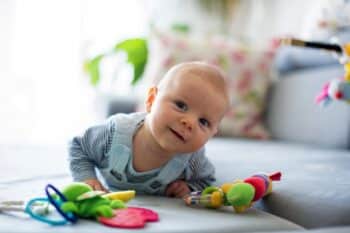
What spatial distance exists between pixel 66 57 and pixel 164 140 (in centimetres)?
178

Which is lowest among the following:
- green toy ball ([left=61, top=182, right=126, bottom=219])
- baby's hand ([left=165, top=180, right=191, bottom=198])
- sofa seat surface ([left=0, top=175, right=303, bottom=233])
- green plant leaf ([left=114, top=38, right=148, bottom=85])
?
baby's hand ([left=165, top=180, right=191, bottom=198])

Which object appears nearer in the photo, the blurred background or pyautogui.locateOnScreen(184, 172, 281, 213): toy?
pyautogui.locateOnScreen(184, 172, 281, 213): toy

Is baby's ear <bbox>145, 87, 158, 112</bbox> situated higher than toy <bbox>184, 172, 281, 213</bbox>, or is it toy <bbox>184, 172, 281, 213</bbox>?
baby's ear <bbox>145, 87, 158, 112</bbox>

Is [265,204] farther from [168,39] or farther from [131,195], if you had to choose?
[168,39]

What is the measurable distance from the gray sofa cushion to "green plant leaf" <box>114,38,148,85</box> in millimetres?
620

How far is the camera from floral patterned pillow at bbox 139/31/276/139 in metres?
2.09

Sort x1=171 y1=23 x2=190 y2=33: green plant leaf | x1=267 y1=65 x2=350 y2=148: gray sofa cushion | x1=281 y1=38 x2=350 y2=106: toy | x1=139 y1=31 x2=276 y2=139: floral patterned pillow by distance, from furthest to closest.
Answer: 1. x1=171 y1=23 x2=190 y2=33: green plant leaf
2. x1=139 y1=31 x2=276 y2=139: floral patterned pillow
3. x1=267 y1=65 x2=350 y2=148: gray sofa cushion
4. x1=281 y1=38 x2=350 y2=106: toy

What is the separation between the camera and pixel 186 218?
789 millimetres

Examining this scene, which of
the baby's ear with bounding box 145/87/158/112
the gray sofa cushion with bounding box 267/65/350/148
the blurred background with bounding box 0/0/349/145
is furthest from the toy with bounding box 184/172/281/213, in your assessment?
the blurred background with bounding box 0/0/349/145

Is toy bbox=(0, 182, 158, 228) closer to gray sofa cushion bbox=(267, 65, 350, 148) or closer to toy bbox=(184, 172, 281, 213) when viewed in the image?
toy bbox=(184, 172, 281, 213)

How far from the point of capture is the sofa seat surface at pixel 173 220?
691mm

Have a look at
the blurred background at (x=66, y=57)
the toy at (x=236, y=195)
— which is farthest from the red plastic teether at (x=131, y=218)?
the blurred background at (x=66, y=57)

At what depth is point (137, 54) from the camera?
7.68ft

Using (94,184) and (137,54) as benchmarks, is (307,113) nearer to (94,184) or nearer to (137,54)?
(137,54)
